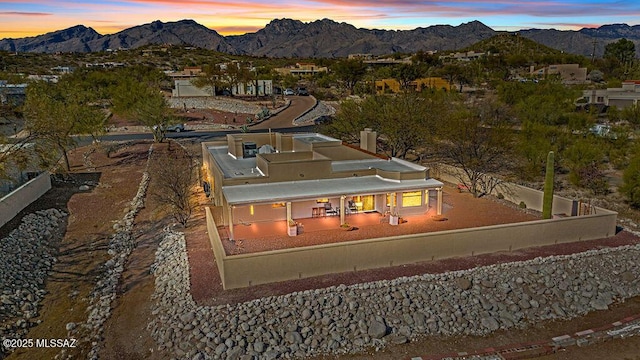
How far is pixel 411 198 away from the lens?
22.5 m

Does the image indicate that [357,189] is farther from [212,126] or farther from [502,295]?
[212,126]

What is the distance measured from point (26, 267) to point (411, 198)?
16.5 meters

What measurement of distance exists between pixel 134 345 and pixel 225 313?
2715mm

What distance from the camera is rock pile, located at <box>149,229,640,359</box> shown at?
13578 millimetres

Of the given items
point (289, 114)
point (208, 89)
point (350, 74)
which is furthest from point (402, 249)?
point (350, 74)

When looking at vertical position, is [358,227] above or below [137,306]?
above

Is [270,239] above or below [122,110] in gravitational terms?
below

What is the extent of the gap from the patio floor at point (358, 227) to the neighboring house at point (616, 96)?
4433 centimetres

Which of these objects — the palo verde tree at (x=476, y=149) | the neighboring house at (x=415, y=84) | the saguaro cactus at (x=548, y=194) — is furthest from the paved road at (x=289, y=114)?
the saguaro cactus at (x=548, y=194)

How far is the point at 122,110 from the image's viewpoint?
4941 centimetres

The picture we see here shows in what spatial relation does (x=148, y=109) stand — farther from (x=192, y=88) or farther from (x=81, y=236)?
(x=192, y=88)

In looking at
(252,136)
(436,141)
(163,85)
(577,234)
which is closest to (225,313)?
(577,234)

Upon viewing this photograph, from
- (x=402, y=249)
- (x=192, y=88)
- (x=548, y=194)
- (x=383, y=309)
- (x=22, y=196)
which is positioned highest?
(x=192, y=88)

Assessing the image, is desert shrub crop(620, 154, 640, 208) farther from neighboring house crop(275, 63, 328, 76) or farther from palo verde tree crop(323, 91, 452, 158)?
neighboring house crop(275, 63, 328, 76)
